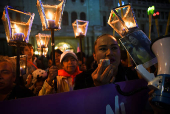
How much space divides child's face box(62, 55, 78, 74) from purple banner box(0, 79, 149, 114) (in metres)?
1.37

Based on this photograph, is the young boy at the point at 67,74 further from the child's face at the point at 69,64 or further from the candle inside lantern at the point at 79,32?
the candle inside lantern at the point at 79,32

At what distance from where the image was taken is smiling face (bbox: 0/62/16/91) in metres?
1.39

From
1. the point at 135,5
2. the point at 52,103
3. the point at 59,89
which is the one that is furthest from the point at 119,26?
the point at 135,5

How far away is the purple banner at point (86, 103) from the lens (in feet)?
2.73

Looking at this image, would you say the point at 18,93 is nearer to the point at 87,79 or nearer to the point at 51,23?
the point at 87,79

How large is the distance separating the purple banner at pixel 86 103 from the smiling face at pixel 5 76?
75 centimetres

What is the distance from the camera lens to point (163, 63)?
2.53ft

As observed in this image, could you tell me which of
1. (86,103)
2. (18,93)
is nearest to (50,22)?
(18,93)

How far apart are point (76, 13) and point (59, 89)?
638 inches

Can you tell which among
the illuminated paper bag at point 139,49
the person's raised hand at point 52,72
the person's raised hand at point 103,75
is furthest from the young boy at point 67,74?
the illuminated paper bag at point 139,49

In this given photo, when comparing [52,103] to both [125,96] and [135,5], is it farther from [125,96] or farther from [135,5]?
[135,5]

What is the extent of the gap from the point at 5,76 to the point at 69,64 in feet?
3.95

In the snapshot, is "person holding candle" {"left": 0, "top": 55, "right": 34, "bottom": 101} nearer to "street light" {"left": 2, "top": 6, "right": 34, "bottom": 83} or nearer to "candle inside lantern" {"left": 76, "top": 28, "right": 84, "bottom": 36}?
"street light" {"left": 2, "top": 6, "right": 34, "bottom": 83}

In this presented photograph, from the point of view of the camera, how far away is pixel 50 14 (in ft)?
6.05
